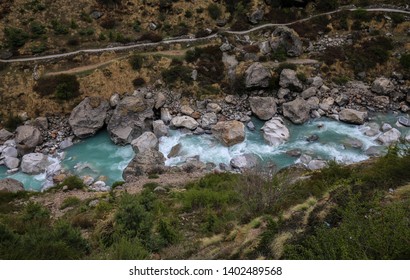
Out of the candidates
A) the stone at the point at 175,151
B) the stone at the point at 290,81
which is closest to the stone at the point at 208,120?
the stone at the point at 175,151

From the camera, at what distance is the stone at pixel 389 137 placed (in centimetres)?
3312

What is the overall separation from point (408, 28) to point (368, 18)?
5.58m

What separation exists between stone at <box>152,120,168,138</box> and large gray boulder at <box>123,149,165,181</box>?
3.91 metres

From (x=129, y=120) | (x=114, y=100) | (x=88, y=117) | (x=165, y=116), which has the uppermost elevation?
(x=114, y=100)

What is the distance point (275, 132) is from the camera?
35250 millimetres

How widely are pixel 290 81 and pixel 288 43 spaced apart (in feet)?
24.7

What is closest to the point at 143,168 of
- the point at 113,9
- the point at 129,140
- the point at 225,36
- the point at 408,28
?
the point at 129,140

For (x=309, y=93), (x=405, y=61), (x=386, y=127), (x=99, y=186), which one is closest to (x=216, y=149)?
(x=99, y=186)

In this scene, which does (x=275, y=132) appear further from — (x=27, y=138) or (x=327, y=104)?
(x=27, y=138)

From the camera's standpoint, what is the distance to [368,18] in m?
46.7

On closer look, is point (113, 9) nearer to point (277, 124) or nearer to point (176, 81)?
point (176, 81)

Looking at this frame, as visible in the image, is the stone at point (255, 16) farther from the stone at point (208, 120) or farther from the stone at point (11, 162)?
the stone at point (11, 162)

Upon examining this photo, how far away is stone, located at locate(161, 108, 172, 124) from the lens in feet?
124

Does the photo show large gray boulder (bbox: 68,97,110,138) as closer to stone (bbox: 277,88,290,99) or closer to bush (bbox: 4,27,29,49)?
bush (bbox: 4,27,29,49)
